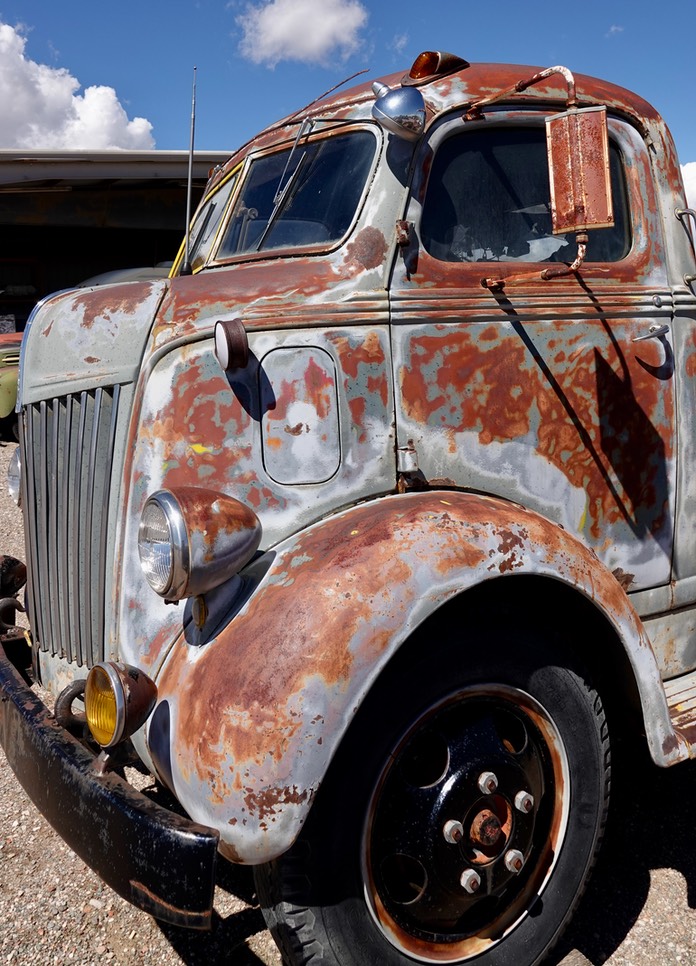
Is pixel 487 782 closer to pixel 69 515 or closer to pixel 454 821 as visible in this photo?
pixel 454 821

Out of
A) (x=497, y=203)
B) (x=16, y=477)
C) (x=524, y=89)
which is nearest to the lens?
(x=524, y=89)

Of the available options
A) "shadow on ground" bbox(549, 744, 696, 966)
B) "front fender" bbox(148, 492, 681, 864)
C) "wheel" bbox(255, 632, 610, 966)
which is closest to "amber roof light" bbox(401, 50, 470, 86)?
"front fender" bbox(148, 492, 681, 864)

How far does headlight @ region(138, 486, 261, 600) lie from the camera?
5.97 feet

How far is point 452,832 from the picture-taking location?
78.4 inches

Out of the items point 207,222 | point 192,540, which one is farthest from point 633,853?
point 207,222

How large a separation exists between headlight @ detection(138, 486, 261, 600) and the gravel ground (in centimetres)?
113

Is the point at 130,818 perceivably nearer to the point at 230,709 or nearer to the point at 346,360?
the point at 230,709

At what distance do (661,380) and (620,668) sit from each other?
0.95m

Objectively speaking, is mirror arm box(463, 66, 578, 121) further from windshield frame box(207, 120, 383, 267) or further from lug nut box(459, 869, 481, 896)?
lug nut box(459, 869, 481, 896)

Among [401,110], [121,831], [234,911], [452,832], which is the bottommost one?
[234,911]

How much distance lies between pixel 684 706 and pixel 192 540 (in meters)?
1.62

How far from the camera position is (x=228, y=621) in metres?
1.94

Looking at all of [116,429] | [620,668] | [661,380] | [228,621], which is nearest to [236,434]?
[116,429]

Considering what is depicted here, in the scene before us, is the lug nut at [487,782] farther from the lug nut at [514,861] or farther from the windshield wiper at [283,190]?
the windshield wiper at [283,190]
